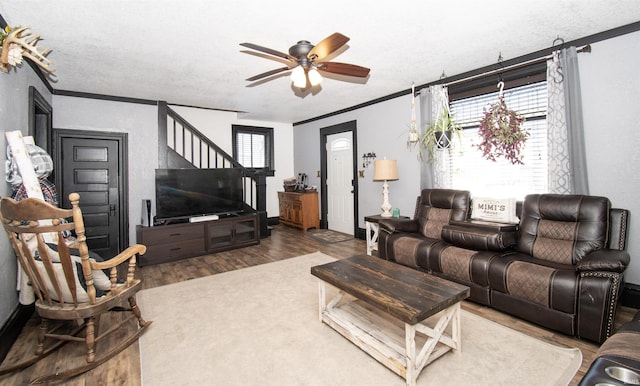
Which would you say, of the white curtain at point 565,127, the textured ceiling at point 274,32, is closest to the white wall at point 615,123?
the white curtain at point 565,127

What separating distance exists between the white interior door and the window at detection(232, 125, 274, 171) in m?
1.60

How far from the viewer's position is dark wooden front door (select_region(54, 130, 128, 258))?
436 centimetres

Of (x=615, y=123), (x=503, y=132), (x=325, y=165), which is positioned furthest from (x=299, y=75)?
(x=325, y=165)

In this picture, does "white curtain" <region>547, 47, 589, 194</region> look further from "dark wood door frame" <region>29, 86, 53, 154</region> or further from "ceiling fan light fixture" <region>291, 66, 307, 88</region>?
"dark wood door frame" <region>29, 86, 53, 154</region>

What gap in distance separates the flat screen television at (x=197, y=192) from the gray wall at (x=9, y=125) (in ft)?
6.12

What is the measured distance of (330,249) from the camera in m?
4.99

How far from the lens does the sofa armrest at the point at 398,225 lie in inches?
152

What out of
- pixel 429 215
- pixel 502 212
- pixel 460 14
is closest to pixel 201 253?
pixel 429 215

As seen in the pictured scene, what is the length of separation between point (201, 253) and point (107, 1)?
350 centimetres

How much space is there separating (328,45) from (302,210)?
4.50 meters

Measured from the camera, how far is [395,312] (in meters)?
1.82

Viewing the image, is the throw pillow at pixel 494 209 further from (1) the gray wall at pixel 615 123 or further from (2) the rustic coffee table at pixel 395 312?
(2) the rustic coffee table at pixel 395 312

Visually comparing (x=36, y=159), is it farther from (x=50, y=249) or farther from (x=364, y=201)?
(x=364, y=201)

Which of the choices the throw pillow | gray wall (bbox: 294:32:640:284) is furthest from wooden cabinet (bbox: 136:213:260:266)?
gray wall (bbox: 294:32:640:284)
